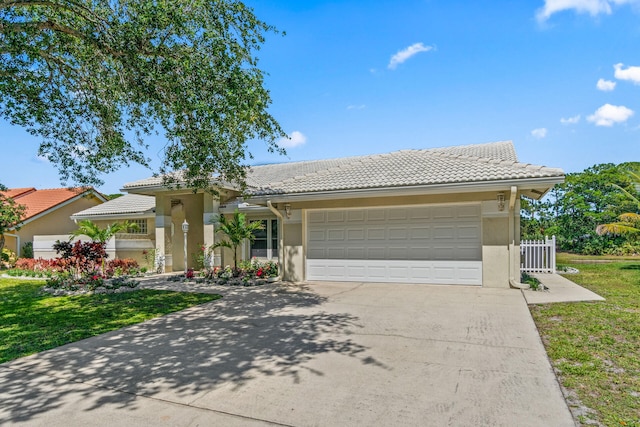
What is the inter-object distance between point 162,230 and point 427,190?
1105cm

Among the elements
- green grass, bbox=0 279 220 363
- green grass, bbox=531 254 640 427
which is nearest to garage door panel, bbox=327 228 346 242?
green grass, bbox=0 279 220 363

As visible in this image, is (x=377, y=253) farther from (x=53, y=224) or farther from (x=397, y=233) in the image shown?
(x=53, y=224)

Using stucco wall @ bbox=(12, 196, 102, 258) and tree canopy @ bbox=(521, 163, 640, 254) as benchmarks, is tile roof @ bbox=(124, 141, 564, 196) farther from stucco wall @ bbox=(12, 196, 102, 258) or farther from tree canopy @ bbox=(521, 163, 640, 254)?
tree canopy @ bbox=(521, 163, 640, 254)

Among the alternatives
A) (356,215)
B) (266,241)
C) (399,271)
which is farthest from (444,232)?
(266,241)

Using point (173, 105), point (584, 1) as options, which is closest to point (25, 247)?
point (173, 105)

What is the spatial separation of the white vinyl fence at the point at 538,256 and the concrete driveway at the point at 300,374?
8.24m

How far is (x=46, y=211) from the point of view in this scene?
22562 millimetres

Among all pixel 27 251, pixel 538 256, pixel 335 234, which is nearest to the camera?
pixel 335 234

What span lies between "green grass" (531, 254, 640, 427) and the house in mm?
14909

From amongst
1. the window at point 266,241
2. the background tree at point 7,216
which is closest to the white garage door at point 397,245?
the window at point 266,241

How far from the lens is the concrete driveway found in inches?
136

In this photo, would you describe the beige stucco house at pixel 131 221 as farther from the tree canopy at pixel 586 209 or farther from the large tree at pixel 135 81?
the tree canopy at pixel 586 209

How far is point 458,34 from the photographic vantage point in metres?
11.6

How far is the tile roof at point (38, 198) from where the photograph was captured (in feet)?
74.3
